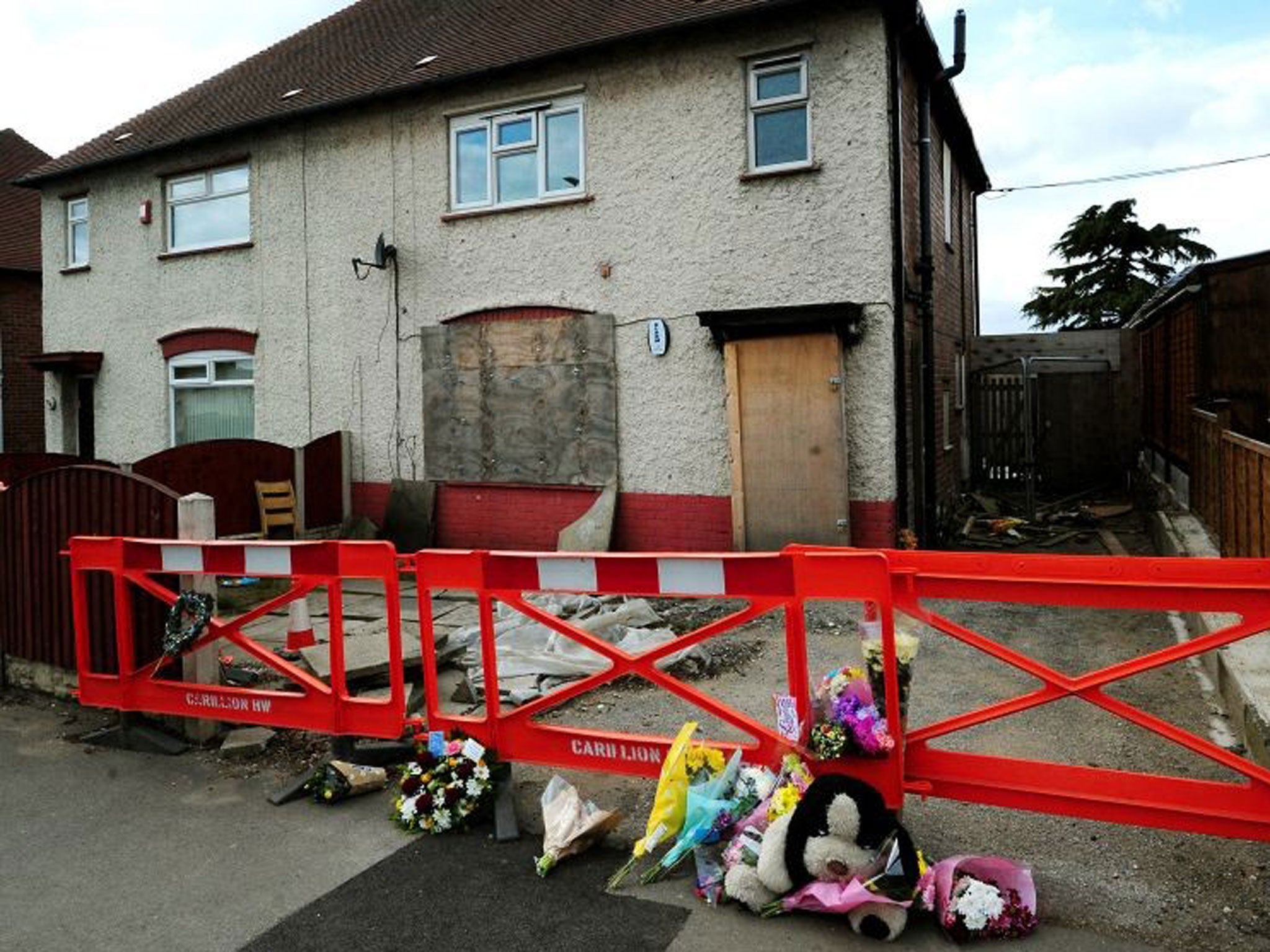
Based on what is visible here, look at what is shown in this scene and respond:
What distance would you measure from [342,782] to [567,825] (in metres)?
1.30

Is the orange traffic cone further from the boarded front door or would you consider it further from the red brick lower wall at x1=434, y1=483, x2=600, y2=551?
the red brick lower wall at x1=434, y1=483, x2=600, y2=551

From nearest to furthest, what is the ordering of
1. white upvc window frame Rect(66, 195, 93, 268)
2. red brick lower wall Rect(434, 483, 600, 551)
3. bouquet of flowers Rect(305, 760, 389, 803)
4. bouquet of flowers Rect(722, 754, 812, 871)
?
bouquet of flowers Rect(722, 754, 812, 871), bouquet of flowers Rect(305, 760, 389, 803), red brick lower wall Rect(434, 483, 600, 551), white upvc window frame Rect(66, 195, 93, 268)

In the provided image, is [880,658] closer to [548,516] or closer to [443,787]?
[443,787]

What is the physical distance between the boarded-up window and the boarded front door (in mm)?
1636

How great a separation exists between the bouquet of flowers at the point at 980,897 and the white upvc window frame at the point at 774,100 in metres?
7.67

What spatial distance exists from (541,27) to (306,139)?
3690 millimetres

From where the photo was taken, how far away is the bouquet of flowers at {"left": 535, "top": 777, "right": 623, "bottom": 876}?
365 centimetres

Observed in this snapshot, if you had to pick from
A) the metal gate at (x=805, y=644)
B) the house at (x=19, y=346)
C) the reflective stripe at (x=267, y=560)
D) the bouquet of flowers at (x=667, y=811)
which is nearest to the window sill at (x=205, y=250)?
the house at (x=19, y=346)

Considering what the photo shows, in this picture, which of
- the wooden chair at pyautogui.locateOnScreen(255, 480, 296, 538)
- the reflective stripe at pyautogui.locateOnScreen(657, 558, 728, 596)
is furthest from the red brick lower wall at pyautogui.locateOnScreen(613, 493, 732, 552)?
the reflective stripe at pyautogui.locateOnScreen(657, 558, 728, 596)

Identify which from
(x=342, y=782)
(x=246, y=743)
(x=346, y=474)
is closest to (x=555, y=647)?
(x=246, y=743)

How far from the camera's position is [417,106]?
11.8 m

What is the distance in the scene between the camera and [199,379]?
45.4 feet

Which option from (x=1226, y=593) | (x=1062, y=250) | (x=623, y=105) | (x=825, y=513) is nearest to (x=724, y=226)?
(x=623, y=105)

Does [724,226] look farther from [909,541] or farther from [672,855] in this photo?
[672,855]
